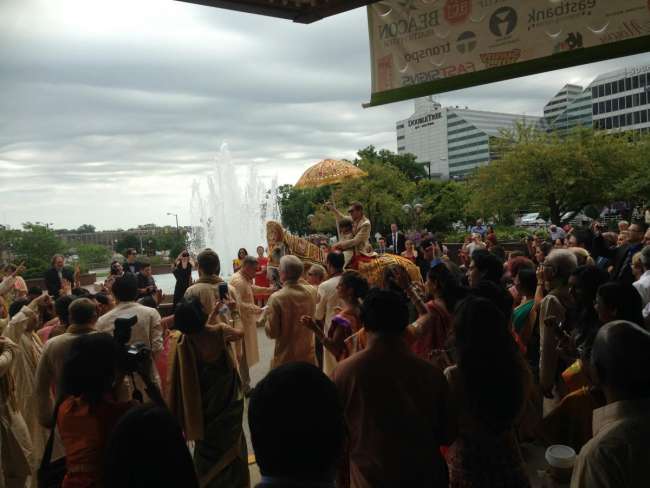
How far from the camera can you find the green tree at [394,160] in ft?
168

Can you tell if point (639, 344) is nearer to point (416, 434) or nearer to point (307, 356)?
point (416, 434)

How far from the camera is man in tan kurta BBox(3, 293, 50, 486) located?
15.2 ft

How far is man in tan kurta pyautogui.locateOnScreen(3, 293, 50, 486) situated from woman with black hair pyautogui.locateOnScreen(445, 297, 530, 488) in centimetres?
375

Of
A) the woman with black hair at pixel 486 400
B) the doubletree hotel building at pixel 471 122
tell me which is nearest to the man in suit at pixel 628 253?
the woman with black hair at pixel 486 400

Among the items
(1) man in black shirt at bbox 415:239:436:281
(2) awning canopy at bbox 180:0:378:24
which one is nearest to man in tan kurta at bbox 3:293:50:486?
(2) awning canopy at bbox 180:0:378:24

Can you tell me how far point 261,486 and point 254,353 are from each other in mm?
5666

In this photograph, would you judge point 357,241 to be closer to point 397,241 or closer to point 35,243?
point 397,241

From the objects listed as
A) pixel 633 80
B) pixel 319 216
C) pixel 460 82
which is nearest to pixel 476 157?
pixel 633 80

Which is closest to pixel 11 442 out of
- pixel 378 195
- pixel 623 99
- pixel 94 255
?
pixel 94 255

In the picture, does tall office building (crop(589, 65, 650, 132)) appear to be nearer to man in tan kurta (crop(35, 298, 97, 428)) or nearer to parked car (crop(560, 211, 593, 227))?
parked car (crop(560, 211, 593, 227))

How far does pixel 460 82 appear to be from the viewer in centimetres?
585

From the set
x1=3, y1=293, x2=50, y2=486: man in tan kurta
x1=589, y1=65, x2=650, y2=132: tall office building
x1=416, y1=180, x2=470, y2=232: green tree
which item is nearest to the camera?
x1=3, y1=293, x2=50, y2=486: man in tan kurta

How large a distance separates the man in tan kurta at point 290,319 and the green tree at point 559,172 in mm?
28555

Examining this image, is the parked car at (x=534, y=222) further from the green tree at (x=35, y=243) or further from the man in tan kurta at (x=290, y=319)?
the man in tan kurta at (x=290, y=319)
